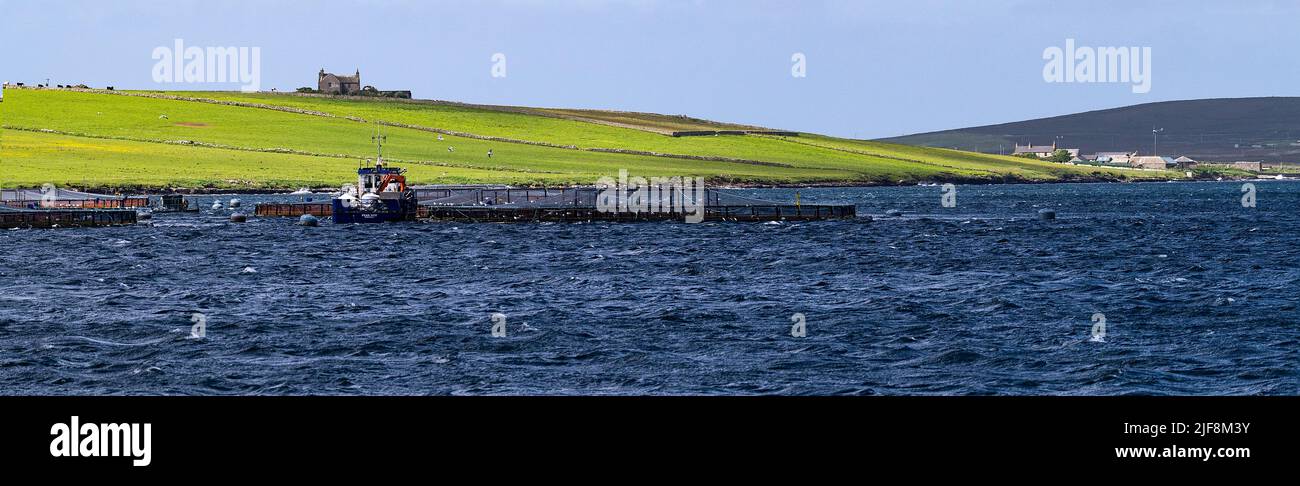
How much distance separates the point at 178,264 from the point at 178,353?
41.7 metres

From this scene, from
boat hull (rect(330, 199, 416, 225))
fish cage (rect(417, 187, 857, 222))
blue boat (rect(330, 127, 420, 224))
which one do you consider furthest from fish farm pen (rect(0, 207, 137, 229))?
fish cage (rect(417, 187, 857, 222))

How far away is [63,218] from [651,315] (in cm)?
8747

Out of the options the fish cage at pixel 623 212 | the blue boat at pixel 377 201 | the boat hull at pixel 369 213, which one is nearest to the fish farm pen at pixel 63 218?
the boat hull at pixel 369 213

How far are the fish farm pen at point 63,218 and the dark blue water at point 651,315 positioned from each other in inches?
685

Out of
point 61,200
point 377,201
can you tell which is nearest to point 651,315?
point 377,201

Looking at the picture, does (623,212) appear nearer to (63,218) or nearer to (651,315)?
(63,218)

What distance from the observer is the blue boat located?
130250 millimetres

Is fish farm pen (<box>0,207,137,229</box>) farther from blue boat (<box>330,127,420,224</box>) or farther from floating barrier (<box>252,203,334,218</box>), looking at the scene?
floating barrier (<box>252,203,334,218</box>)

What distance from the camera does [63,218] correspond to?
12425cm
